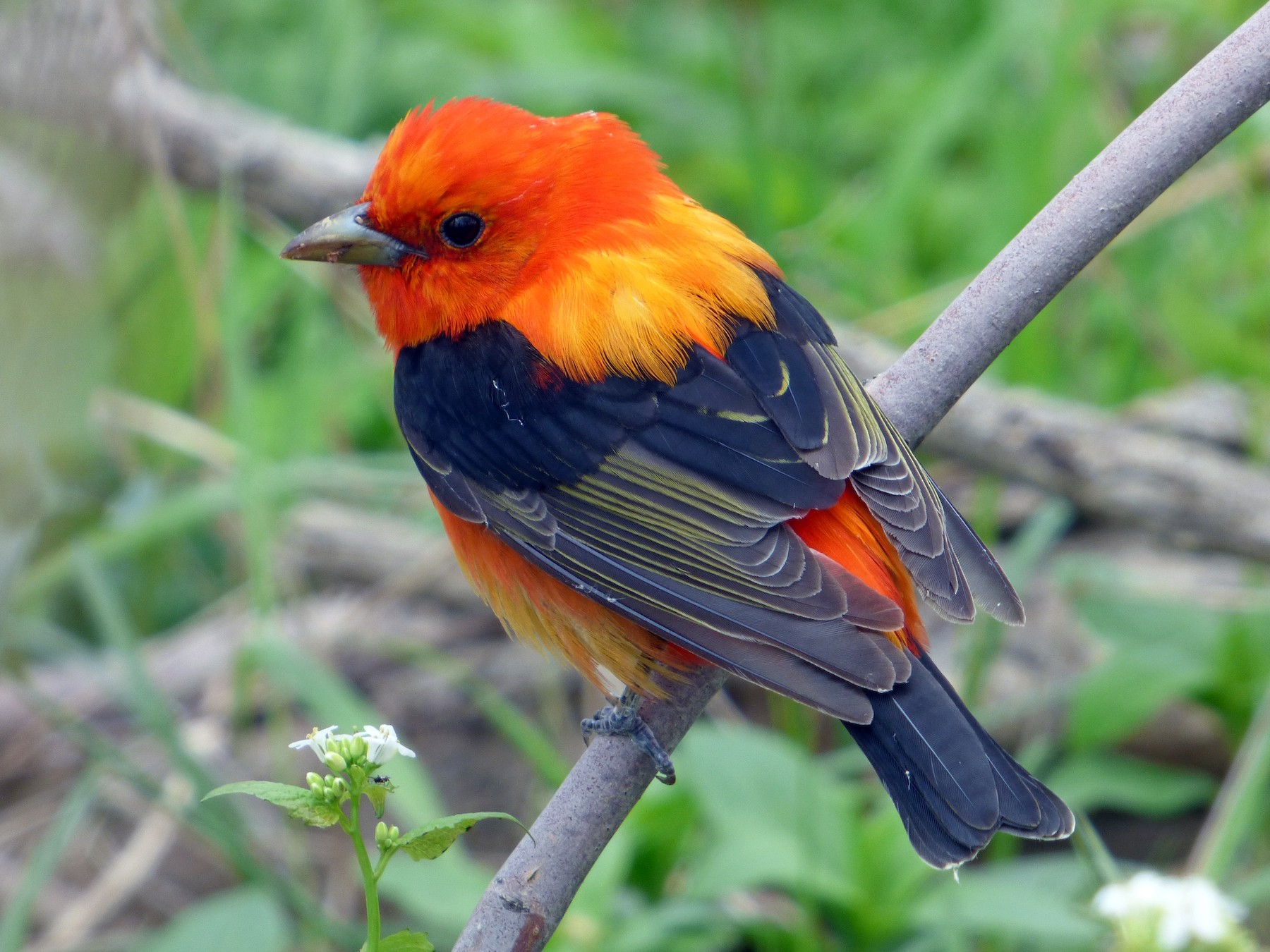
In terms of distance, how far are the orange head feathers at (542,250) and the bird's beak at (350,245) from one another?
0.01m

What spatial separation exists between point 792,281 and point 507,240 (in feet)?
6.56

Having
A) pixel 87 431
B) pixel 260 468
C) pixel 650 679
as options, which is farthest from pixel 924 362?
pixel 87 431

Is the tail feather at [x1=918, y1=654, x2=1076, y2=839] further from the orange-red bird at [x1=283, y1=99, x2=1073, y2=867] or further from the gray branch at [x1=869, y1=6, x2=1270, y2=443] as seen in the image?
the gray branch at [x1=869, y1=6, x2=1270, y2=443]

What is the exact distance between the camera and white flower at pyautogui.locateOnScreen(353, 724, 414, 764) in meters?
1.56

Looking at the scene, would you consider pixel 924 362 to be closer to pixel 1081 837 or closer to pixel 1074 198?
pixel 1074 198

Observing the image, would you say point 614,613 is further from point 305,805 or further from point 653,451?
point 305,805

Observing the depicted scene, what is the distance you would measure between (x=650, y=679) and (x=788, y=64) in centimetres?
407

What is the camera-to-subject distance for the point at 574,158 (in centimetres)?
287

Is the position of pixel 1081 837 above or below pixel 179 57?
below

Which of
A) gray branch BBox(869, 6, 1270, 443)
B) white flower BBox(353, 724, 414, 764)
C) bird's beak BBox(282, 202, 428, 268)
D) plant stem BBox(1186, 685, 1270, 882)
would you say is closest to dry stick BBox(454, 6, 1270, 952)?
gray branch BBox(869, 6, 1270, 443)

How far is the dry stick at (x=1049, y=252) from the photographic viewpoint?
2.06 metres

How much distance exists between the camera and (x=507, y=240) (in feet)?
9.15

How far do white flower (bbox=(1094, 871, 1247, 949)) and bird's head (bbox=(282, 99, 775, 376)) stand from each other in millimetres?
1241

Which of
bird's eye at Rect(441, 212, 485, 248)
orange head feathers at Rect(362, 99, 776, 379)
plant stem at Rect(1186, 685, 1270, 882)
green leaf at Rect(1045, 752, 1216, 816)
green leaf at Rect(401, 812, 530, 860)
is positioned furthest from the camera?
green leaf at Rect(1045, 752, 1216, 816)
